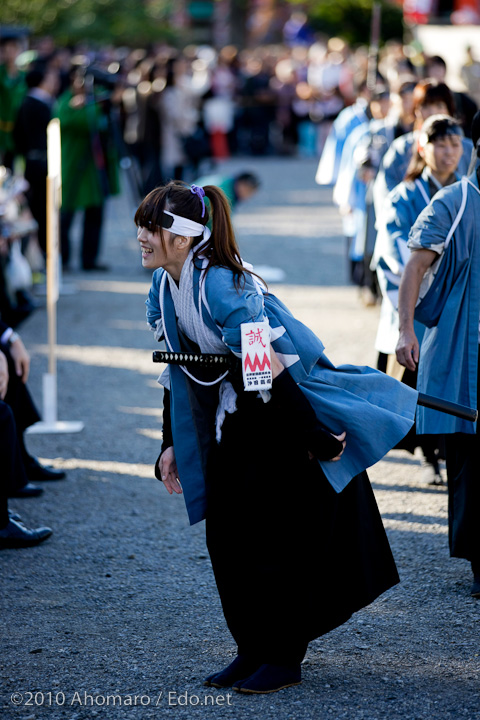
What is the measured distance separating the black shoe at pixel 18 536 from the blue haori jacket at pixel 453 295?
71.6 inches

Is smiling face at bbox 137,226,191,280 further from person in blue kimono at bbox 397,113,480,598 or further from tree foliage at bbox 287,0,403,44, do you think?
tree foliage at bbox 287,0,403,44

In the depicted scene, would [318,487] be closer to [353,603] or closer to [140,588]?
[353,603]

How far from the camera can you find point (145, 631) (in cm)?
388

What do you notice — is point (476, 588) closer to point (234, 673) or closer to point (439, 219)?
point (234, 673)

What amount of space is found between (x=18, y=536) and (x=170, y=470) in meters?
1.56

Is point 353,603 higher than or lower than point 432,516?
higher

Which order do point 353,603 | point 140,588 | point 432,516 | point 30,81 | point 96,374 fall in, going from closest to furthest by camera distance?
point 353,603
point 140,588
point 432,516
point 96,374
point 30,81

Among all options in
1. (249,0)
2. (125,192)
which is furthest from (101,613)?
(249,0)

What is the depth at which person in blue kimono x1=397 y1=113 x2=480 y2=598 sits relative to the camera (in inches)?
159

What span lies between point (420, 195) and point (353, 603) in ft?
7.55

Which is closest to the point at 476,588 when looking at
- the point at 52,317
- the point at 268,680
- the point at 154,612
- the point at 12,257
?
the point at 268,680

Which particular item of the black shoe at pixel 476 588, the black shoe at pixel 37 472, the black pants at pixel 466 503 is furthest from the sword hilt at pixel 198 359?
the black shoe at pixel 37 472

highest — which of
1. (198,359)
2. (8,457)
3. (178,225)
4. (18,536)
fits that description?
(178,225)

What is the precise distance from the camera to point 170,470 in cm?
345
